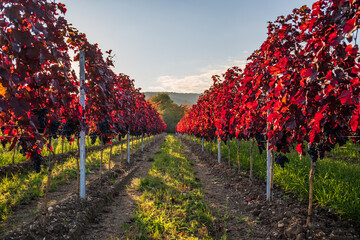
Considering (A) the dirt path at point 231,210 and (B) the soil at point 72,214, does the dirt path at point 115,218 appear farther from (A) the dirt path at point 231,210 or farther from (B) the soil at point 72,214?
(A) the dirt path at point 231,210

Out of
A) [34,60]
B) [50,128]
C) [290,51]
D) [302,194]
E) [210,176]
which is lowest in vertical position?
[210,176]

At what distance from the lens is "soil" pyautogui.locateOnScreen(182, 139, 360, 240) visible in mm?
3316

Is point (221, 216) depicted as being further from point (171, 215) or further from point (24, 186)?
point (24, 186)

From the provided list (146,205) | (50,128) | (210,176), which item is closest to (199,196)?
(146,205)

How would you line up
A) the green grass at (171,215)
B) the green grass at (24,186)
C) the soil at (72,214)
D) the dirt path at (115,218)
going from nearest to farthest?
the soil at (72,214) < the green grass at (171,215) < the dirt path at (115,218) < the green grass at (24,186)

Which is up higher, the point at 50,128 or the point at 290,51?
the point at 290,51

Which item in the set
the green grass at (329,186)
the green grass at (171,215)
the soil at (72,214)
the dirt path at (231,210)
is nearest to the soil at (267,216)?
the dirt path at (231,210)

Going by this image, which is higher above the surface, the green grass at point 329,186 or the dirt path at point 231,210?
the green grass at point 329,186

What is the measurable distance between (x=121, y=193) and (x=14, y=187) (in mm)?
2721

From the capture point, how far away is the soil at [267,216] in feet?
10.9

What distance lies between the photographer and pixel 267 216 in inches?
168

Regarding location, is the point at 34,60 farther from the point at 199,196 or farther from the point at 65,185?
the point at 65,185

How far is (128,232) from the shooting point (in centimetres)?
378

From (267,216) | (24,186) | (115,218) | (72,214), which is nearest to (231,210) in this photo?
(267,216)
